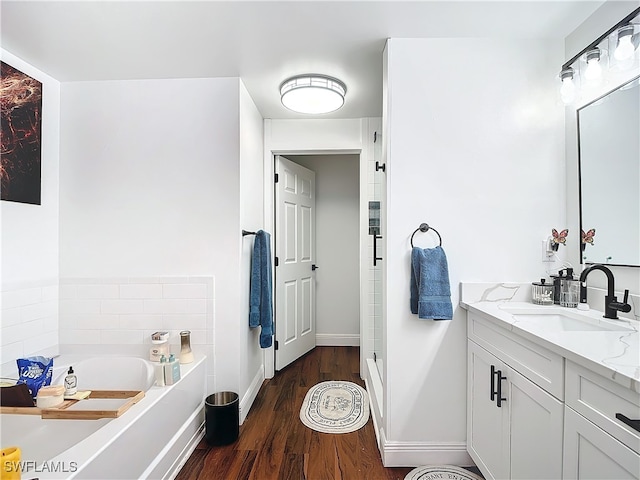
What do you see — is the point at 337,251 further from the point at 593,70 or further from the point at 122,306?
the point at 593,70

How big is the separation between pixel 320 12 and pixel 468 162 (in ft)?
3.51

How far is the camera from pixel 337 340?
14.0 ft

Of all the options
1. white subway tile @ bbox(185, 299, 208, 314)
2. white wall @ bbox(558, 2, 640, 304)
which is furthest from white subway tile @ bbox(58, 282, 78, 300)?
white wall @ bbox(558, 2, 640, 304)

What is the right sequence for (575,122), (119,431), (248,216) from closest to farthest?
(119,431)
(575,122)
(248,216)

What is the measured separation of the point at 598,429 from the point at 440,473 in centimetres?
110

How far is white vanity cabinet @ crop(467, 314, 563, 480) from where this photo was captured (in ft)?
4.07

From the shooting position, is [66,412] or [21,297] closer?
[66,412]

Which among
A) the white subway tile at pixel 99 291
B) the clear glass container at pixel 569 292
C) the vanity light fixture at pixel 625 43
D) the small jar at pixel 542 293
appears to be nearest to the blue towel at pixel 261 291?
the white subway tile at pixel 99 291

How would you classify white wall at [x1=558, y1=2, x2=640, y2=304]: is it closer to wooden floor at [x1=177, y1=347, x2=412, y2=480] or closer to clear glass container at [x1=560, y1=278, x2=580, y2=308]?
clear glass container at [x1=560, y1=278, x2=580, y2=308]

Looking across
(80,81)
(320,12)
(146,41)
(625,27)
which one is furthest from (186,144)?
(625,27)

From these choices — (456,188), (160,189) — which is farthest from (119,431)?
(456,188)

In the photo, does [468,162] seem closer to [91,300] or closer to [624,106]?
[624,106]

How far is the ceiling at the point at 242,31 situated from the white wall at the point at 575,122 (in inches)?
2.5

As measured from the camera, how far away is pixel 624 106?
5.14 ft
